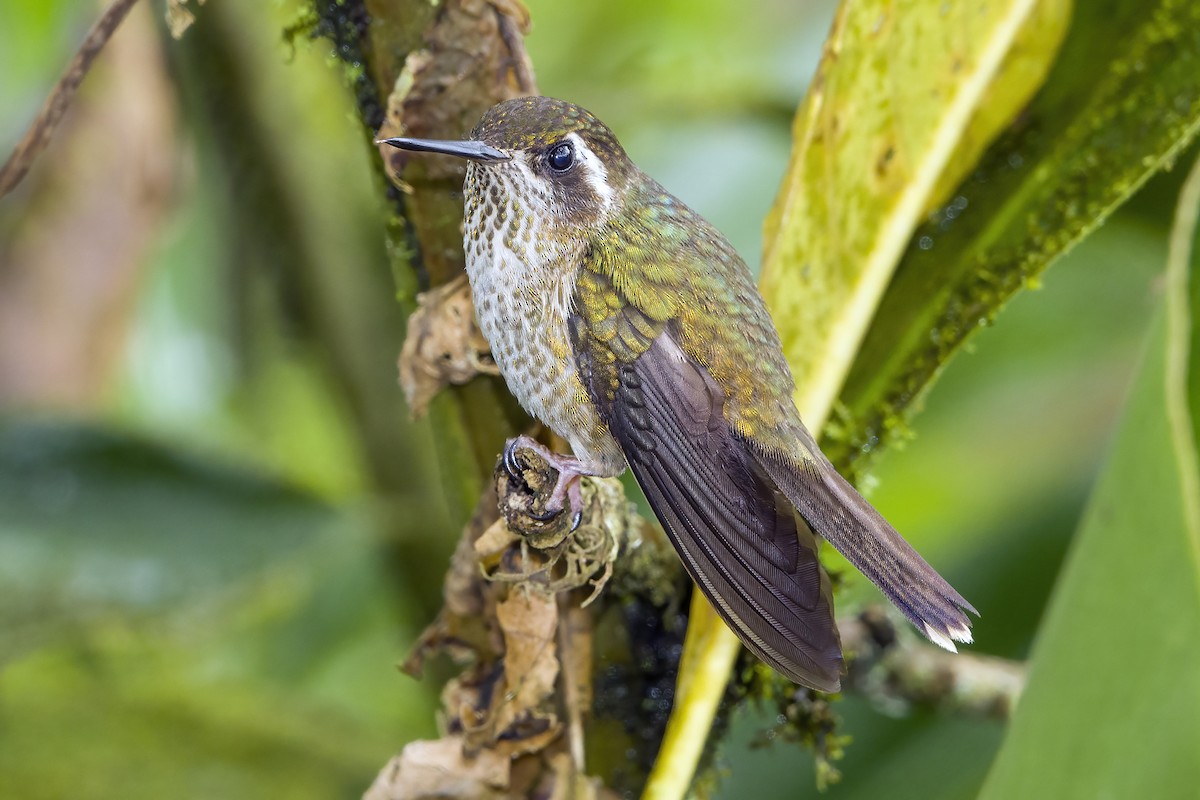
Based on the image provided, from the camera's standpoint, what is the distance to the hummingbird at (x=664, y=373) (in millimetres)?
1635

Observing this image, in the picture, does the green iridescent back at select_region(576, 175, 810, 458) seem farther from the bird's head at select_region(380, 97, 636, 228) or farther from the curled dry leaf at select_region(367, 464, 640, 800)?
the curled dry leaf at select_region(367, 464, 640, 800)

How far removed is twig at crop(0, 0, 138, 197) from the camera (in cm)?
139

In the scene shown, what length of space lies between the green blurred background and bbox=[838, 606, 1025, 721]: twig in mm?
215

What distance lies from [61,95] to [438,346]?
528 millimetres

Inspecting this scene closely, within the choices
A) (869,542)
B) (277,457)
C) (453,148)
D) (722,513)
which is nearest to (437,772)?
(722,513)

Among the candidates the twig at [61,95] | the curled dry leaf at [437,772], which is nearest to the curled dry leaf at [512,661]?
the curled dry leaf at [437,772]

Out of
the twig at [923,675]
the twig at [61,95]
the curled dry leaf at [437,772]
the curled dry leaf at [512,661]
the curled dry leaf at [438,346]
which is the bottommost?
the curled dry leaf at [437,772]

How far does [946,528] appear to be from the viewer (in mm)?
2918

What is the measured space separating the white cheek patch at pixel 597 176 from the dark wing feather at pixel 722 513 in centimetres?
31

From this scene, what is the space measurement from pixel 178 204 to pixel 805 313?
2465 mm

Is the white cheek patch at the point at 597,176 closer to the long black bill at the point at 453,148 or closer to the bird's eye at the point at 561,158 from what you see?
the bird's eye at the point at 561,158

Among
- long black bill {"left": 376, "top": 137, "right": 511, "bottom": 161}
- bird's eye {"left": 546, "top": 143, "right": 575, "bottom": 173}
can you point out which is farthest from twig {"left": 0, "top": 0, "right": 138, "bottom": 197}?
bird's eye {"left": 546, "top": 143, "right": 575, "bottom": 173}

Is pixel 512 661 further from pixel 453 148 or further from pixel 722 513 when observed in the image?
pixel 453 148

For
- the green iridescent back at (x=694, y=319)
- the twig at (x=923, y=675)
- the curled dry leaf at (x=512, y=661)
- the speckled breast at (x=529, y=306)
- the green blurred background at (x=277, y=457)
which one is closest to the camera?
the curled dry leaf at (x=512, y=661)
